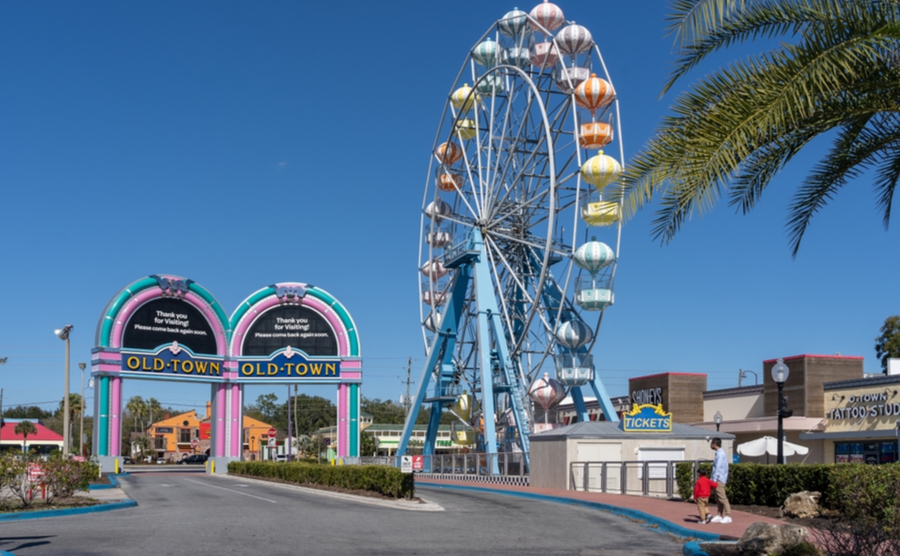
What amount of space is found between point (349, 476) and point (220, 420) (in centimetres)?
2694

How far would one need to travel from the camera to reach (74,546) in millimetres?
12523

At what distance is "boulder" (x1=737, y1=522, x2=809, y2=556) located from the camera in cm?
1082

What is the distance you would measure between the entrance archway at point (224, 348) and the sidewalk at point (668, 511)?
25781mm

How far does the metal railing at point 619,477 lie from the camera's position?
1009 inches

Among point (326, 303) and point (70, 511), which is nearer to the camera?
point (70, 511)

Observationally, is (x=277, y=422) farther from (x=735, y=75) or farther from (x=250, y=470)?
(x=735, y=75)

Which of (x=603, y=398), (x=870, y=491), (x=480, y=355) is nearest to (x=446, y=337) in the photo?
(x=480, y=355)

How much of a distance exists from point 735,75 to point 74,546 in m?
10.0

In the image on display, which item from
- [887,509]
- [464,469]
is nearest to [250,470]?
[464,469]

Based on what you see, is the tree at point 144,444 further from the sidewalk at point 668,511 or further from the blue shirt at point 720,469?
the blue shirt at point 720,469

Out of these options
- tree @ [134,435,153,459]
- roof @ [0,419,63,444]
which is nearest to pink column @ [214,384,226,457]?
roof @ [0,419,63,444]

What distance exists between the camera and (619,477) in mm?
27000

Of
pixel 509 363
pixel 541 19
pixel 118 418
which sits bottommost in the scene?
pixel 118 418

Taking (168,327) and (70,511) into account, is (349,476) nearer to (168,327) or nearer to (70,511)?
(70,511)
